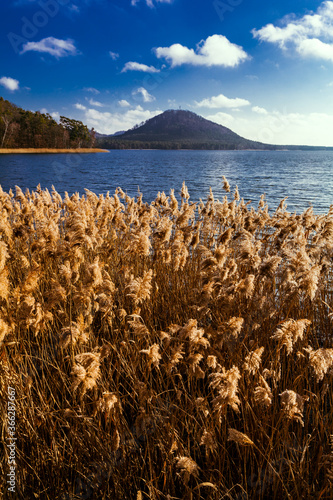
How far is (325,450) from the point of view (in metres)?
2.33

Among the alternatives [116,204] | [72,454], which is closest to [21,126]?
[116,204]

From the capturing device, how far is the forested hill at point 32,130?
77.2 metres

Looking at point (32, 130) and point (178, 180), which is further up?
point (32, 130)

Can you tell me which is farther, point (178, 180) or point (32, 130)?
point (32, 130)

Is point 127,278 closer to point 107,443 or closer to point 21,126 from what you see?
point 107,443

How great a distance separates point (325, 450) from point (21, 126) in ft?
326

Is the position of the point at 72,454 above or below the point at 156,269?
below

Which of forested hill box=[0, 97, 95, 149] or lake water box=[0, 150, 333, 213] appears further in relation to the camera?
forested hill box=[0, 97, 95, 149]

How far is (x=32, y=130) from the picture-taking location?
285ft

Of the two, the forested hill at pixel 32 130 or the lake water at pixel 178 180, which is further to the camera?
the forested hill at pixel 32 130

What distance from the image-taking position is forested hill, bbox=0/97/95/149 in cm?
7719

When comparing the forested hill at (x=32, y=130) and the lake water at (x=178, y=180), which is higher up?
the forested hill at (x=32, y=130)

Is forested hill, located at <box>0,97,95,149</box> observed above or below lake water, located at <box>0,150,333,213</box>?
above

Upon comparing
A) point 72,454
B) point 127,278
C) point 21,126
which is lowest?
point 72,454
